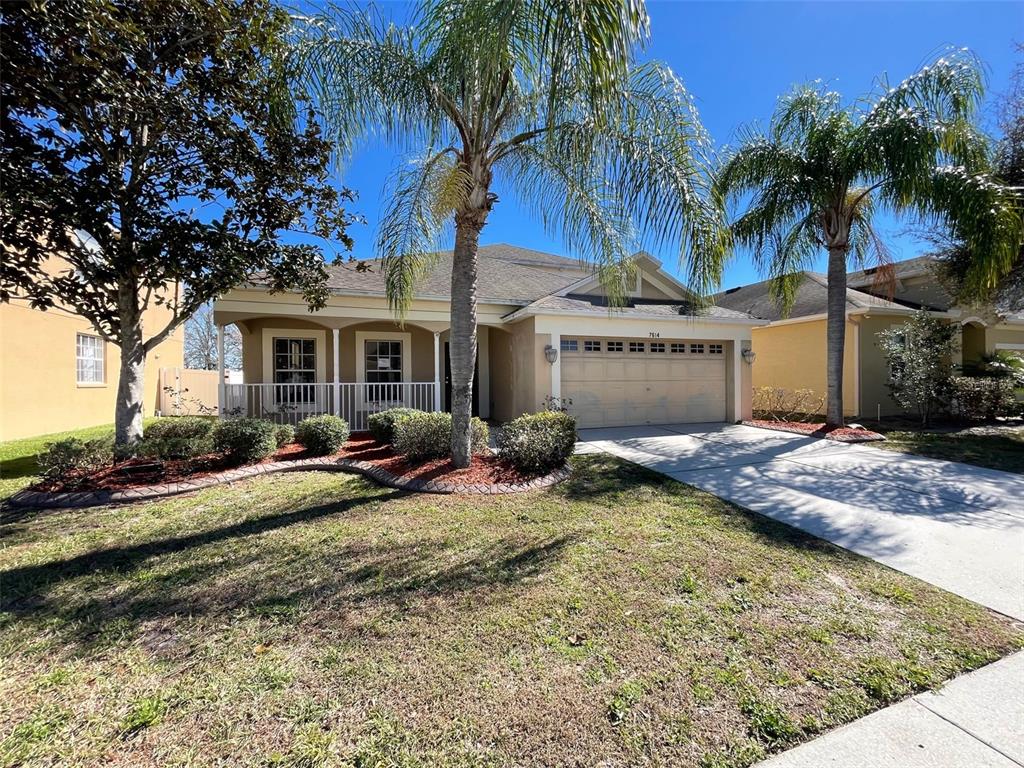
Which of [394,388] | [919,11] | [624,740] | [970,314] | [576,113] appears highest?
[919,11]

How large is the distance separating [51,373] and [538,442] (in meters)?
13.3

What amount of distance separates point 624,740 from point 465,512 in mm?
3400

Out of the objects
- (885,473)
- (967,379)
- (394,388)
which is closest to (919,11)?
(885,473)

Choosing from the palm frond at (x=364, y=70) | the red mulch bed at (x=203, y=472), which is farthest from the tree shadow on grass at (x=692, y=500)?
the palm frond at (x=364, y=70)

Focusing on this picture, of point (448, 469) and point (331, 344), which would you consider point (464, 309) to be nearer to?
point (448, 469)

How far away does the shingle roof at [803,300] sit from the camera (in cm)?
1438

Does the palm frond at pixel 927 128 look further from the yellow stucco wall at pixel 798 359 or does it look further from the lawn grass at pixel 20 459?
the lawn grass at pixel 20 459

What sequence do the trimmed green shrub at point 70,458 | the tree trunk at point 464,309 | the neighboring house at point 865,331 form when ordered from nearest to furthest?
the trimmed green shrub at point 70,458
the tree trunk at point 464,309
the neighboring house at point 865,331

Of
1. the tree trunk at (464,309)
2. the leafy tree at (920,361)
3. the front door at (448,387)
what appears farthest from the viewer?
the front door at (448,387)

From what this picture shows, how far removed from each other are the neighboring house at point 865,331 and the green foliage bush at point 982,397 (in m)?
1.78

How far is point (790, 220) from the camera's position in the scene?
10.7 m

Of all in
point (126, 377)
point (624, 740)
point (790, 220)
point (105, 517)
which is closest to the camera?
point (624, 740)

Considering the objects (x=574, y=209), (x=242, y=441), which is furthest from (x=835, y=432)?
(x=242, y=441)

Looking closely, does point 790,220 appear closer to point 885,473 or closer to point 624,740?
point 885,473
